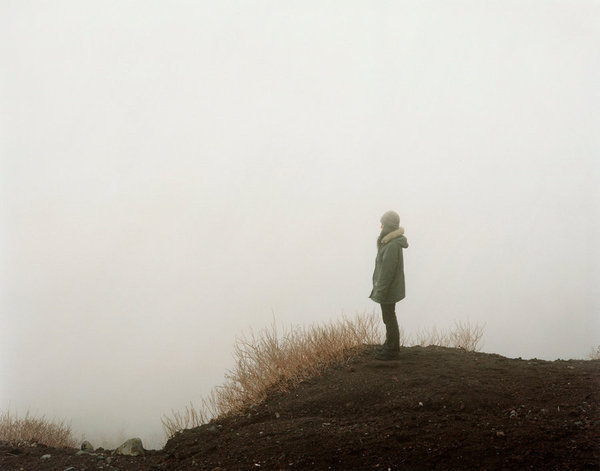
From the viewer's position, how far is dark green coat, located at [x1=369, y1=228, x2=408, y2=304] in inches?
303

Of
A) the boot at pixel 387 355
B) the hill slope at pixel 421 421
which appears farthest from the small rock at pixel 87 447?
the boot at pixel 387 355

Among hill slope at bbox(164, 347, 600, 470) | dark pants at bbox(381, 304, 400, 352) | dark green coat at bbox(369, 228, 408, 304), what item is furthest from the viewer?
dark pants at bbox(381, 304, 400, 352)

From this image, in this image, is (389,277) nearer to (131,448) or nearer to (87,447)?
(131,448)

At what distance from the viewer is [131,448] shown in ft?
23.3

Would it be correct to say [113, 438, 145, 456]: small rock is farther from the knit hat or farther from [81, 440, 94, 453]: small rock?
the knit hat

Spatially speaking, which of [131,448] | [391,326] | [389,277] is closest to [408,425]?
[391,326]

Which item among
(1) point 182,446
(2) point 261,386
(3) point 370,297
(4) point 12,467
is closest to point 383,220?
(3) point 370,297

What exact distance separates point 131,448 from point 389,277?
4.32 metres

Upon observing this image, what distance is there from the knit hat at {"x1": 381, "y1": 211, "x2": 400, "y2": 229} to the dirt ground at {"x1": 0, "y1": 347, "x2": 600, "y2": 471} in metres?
2.07

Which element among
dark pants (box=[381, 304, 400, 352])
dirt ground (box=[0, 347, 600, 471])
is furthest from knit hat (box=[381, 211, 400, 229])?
dirt ground (box=[0, 347, 600, 471])

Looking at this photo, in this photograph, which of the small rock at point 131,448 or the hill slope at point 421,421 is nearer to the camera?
the hill slope at point 421,421

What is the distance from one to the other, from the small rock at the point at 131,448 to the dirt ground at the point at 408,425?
203 mm

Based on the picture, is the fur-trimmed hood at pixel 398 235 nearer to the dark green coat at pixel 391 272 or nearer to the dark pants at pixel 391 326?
the dark green coat at pixel 391 272

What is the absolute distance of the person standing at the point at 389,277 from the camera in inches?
304
